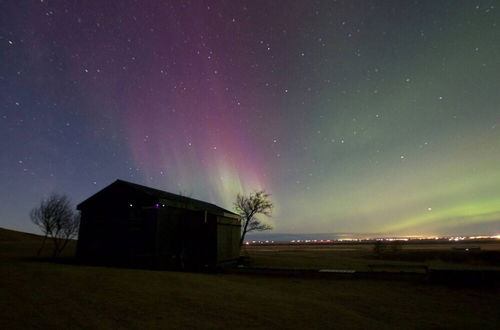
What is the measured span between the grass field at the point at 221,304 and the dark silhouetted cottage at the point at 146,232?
5.90 m

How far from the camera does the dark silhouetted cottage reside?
19.9 meters

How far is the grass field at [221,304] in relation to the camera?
7.46 m

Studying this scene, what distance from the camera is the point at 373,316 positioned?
8867 mm

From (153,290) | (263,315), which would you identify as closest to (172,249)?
(153,290)

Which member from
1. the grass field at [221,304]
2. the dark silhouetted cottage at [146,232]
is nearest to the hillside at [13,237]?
the dark silhouetted cottage at [146,232]

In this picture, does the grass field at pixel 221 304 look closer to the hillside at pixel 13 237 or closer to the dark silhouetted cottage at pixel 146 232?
the dark silhouetted cottage at pixel 146 232

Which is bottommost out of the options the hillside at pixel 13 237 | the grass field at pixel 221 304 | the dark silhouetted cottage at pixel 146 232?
the grass field at pixel 221 304

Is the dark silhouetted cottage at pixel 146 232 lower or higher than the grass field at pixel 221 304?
higher

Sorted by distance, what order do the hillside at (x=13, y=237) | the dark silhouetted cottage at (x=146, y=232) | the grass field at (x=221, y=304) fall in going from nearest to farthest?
1. the grass field at (x=221, y=304)
2. the dark silhouetted cottage at (x=146, y=232)
3. the hillside at (x=13, y=237)

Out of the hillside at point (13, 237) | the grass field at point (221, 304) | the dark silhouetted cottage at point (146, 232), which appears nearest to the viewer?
the grass field at point (221, 304)

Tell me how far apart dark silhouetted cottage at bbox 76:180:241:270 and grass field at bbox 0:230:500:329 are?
5900 mm

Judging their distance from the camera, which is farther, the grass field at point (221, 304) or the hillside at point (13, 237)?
the hillside at point (13, 237)

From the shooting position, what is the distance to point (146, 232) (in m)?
19.9

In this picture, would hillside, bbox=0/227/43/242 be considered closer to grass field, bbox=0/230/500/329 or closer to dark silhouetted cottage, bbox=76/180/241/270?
dark silhouetted cottage, bbox=76/180/241/270
